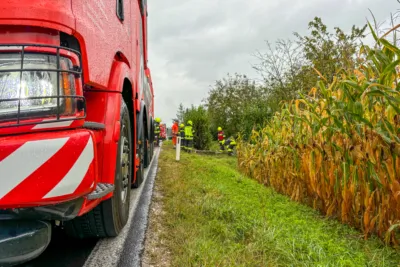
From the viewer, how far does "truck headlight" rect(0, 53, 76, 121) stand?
4.75 ft

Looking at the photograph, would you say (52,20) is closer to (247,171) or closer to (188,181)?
(188,181)

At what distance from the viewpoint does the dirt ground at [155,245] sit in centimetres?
226

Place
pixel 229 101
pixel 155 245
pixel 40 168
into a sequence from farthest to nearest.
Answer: pixel 229 101
pixel 155 245
pixel 40 168

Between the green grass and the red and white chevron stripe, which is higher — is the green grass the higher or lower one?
the lower one

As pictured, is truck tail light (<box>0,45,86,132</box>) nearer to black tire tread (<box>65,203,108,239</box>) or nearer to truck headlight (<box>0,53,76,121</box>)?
truck headlight (<box>0,53,76,121</box>)

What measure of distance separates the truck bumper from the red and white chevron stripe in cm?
17

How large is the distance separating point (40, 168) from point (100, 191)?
1.59ft

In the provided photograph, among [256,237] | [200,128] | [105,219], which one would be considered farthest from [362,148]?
[200,128]

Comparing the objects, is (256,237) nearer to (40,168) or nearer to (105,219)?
(105,219)

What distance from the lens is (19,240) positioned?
149 cm

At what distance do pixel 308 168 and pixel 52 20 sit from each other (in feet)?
11.9

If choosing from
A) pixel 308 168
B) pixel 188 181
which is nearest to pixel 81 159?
pixel 308 168

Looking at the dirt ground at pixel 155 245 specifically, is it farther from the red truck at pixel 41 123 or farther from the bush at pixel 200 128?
the bush at pixel 200 128

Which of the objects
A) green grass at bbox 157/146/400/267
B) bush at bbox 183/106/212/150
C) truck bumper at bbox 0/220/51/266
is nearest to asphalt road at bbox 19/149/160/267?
green grass at bbox 157/146/400/267
